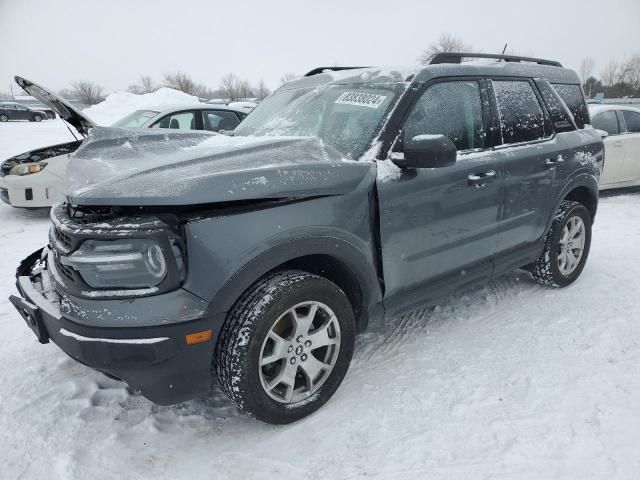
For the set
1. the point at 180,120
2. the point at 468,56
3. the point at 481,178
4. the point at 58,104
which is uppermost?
the point at 468,56

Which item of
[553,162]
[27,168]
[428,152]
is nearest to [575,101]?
[553,162]

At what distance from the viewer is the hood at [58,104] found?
3.33 metres

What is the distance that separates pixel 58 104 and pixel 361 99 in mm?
2207

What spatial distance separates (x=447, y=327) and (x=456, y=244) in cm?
76

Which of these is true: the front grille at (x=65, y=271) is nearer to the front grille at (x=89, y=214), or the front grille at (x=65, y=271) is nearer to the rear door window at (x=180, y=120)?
the front grille at (x=89, y=214)

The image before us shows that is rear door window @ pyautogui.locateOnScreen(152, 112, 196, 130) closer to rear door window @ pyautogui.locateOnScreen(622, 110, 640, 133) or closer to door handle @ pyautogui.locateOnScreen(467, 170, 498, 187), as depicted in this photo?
door handle @ pyautogui.locateOnScreen(467, 170, 498, 187)

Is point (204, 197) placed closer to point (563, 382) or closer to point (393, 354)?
point (393, 354)

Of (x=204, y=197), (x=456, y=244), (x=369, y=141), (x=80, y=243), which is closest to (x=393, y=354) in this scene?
(x=456, y=244)

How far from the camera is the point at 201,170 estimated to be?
2145 mm

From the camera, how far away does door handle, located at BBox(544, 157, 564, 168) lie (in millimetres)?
3564

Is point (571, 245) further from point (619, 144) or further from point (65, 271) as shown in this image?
point (619, 144)

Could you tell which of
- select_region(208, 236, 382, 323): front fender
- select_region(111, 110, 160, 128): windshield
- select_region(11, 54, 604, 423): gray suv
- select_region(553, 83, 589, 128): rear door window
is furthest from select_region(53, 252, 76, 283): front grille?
select_region(111, 110, 160, 128): windshield

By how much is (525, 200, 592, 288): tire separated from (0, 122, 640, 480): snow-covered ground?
52cm

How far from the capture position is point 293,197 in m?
2.26
